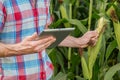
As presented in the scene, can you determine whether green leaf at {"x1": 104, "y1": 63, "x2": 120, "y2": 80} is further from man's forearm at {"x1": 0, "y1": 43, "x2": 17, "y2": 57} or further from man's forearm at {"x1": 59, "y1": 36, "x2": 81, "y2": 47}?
man's forearm at {"x1": 0, "y1": 43, "x2": 17, "y2": 57}

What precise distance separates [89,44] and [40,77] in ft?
1.13

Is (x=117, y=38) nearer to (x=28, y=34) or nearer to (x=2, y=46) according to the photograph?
(x=28, y=34)

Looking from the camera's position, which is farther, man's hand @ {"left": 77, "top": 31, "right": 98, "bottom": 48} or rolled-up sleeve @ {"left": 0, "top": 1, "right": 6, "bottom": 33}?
man's hand @ {"left": 77, "top": 31, "right": 98, "bottom": 48}

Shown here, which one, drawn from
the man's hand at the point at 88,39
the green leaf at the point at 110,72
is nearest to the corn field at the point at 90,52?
the green leaf at the point at 110,72

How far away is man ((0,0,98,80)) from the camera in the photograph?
1100mm

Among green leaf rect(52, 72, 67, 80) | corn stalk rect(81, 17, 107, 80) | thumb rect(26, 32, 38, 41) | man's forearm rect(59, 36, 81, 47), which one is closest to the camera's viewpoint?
thumb rect(26, 32, 38, 41)

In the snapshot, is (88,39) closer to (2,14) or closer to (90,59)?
(90,59)

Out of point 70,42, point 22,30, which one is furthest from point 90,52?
point 22,30

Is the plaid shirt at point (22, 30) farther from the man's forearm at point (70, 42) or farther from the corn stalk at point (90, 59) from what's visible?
the corn stalk at point (90, 59)

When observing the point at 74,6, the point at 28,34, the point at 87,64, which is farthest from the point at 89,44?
the point at 74,6

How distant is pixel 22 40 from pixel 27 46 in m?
0.06

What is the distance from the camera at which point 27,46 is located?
109 cm

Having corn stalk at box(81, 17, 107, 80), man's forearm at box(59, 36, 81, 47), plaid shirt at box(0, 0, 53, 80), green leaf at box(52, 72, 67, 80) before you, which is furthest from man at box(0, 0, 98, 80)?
green leaf at box(52, 72, 67, 80)

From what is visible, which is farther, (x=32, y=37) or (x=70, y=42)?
(x=70, y=42)
